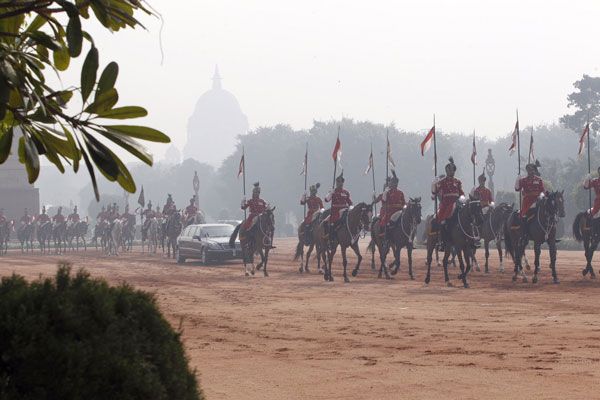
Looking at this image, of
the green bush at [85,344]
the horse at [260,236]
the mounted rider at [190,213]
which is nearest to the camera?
the green bush at [85,344]

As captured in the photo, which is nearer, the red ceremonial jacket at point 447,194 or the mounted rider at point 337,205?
the red ceremonial jacket at point 447,194

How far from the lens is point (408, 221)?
2694cm

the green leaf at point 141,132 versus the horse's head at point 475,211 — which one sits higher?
the horse's head at point 475,211

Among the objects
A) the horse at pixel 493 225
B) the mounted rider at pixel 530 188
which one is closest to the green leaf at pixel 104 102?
the mounted rider at pixel 530 188

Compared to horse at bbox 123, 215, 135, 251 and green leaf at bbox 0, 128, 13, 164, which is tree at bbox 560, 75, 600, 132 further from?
green leaf at bbox 0, 128, 13, 164

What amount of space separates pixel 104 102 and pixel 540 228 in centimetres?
2129

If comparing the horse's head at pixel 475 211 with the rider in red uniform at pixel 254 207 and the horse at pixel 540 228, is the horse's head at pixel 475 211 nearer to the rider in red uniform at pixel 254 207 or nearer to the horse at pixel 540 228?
the horse at pixel 540 228

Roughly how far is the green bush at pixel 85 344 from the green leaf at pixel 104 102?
0.97 metres

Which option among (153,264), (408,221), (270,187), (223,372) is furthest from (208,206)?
(223,372)

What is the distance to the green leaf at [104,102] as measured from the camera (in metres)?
3.57

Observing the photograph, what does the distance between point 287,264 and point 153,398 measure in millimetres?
33599

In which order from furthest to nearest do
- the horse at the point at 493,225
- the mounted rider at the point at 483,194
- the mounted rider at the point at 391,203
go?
the horse at the point at 493,225 → the mounted rider at the point at 483,194 → the mounted rider at the point at 391,203

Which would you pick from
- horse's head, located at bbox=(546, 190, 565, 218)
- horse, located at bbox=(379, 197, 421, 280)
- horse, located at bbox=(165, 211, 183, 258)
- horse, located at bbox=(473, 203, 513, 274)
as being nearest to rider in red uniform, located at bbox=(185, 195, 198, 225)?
horse, located at bbox=(165, 211, 183, 258)

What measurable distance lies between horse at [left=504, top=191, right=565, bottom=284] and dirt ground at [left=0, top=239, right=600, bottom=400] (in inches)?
21.5
